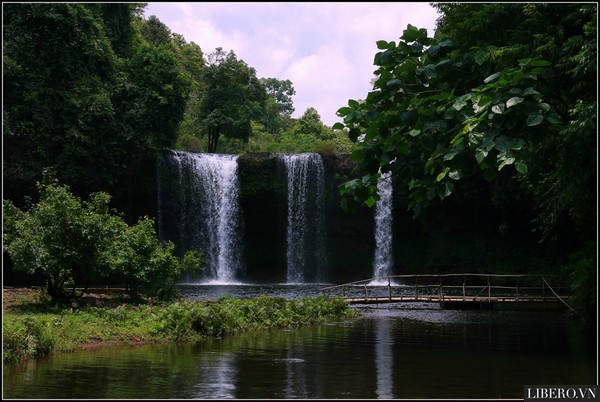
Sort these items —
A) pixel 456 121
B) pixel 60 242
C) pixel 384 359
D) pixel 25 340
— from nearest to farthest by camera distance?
pixel 456 121 < pixel 25 340 < pixel 384 359 < pixel 60 242

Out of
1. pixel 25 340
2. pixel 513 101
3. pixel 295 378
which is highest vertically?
pixel 513 101

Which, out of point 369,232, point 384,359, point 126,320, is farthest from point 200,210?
point 384,359

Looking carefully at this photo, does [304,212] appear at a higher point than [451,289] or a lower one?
higher

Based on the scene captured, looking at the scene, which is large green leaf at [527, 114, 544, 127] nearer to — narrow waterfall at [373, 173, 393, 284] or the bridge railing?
the bridge railing

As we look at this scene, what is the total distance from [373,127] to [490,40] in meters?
8.75

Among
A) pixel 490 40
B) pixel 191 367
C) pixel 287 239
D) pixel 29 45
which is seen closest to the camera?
pixel 191 367

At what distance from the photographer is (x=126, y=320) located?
46.2 ft

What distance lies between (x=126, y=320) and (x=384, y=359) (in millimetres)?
5970

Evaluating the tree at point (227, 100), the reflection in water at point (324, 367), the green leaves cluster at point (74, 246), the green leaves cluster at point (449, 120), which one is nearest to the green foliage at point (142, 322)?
the reflection in water at point (324, 367)

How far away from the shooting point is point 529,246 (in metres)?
34.5

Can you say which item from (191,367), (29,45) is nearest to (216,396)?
Result: (191,367)

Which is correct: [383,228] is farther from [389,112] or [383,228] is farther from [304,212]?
[389,112]

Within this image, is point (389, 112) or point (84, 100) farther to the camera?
point (84, 100)

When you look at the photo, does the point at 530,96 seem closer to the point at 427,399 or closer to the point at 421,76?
the point at 421,76
